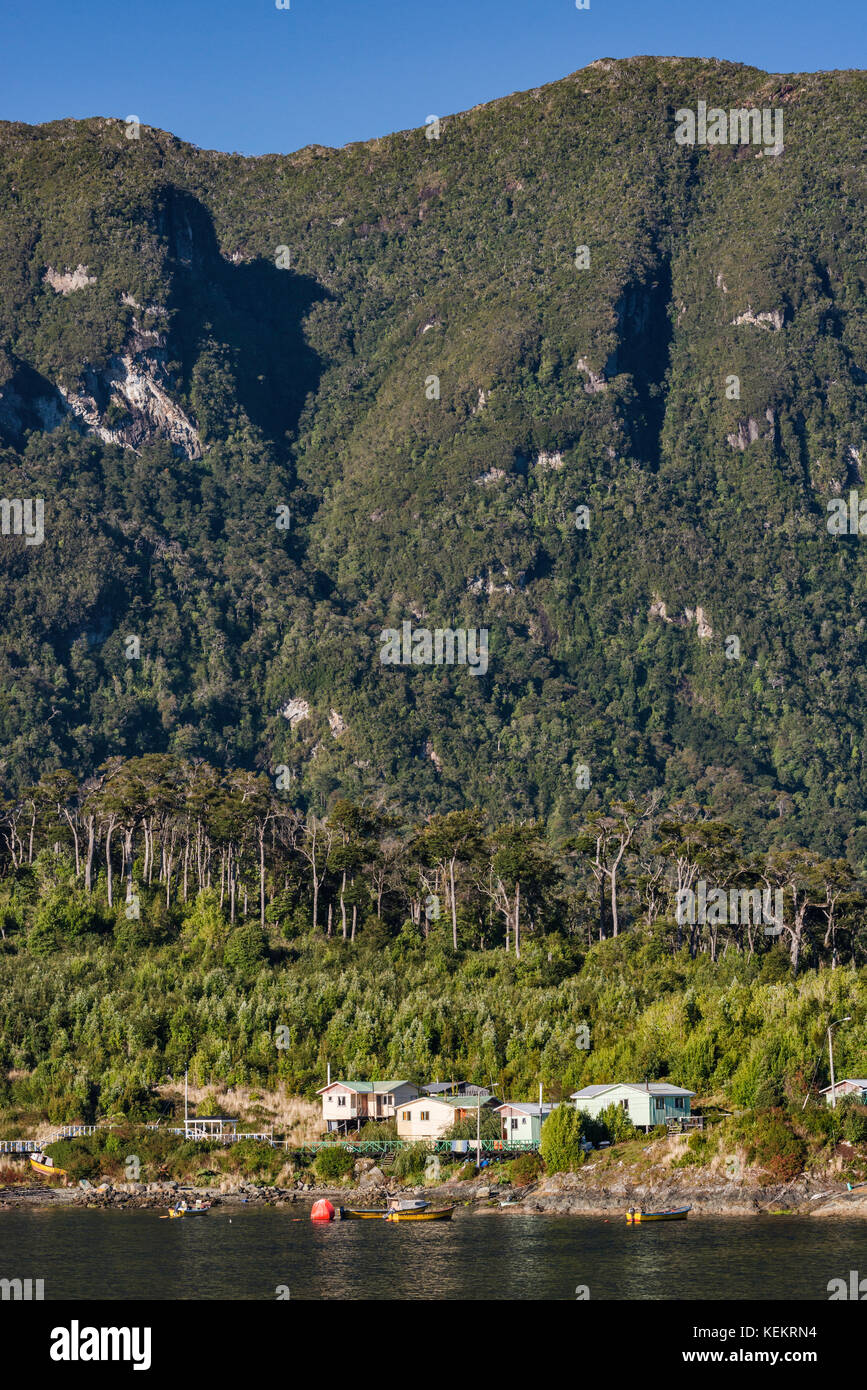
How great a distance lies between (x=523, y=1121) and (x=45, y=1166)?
25.6 metres

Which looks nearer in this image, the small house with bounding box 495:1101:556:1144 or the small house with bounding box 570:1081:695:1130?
the small house with bounding box 570:1081:695:1130

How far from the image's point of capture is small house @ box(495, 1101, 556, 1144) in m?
90.9

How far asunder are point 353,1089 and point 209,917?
32.4 m

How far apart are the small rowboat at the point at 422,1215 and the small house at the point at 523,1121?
9.59 m

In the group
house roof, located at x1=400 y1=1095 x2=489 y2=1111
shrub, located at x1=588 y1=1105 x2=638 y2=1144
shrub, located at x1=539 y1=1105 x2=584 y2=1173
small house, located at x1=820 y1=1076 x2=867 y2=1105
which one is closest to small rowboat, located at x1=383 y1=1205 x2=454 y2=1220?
shrub, located at x1=539 y1=1105 x2=584 y2=1173

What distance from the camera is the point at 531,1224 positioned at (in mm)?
79000

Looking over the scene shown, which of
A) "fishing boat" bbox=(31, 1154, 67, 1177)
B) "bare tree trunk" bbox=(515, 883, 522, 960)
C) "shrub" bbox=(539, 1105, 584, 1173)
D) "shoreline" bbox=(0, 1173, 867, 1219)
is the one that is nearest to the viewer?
"shoreline" bbox=(0, 1173, 867, 1219)

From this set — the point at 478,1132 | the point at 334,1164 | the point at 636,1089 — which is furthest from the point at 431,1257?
the point at 636,1089

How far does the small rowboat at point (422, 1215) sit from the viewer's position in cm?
8112

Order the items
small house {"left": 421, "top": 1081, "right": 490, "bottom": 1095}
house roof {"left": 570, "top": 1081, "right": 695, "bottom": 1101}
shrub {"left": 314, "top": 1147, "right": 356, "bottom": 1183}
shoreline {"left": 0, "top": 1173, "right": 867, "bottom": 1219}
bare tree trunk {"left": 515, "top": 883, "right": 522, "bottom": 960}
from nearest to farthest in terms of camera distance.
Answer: shoreline {"left": 0, "top": 1173, "right": 867, "bottom": 1219}, house roof {"left": 570, "top": 1081, "right": 695, "bottom": 1101}, shrub {"left": 314, "top": 1147, "right": 356, "bottom": 1183}, small house {"left": 421, "top": 1081, "right": 490, "bottom": 1095}, bare tree trunk {"left": 515, "top": 883, "right": 522, "bottom": 960}

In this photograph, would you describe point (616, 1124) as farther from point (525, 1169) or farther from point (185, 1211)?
point (185, 1211)

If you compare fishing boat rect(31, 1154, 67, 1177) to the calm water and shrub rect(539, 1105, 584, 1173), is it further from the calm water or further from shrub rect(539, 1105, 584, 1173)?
shrub rect(539, 1105, 584, 1173)
